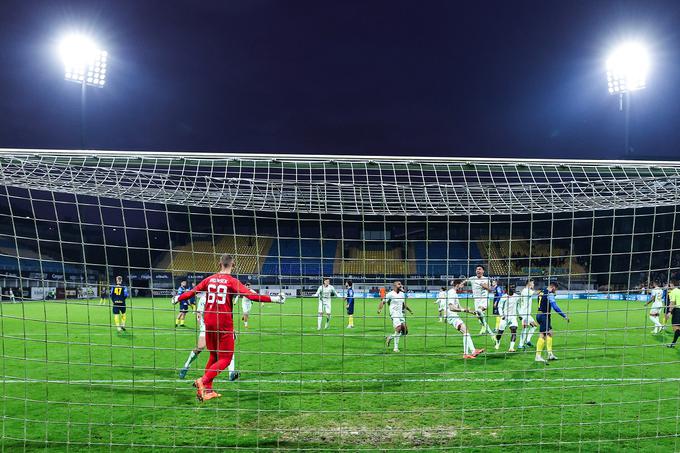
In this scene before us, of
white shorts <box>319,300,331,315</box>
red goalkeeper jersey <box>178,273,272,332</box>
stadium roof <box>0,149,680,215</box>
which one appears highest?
stadium roof <box>0,149,680,215</box>

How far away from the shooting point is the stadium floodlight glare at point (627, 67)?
32.5 m

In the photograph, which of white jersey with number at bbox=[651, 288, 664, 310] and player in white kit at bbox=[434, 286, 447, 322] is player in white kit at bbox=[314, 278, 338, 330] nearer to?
player in white kit at bbox=[434, 286, 447, 322]

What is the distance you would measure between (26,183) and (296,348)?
9.04m

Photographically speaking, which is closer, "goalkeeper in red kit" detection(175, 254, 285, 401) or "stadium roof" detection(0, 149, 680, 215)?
"stadium roof" detection(0, 149, 680, 215)

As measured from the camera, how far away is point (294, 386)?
8.93 m

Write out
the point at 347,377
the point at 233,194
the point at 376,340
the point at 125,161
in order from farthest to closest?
1. the point at 376,340
2. the point at 347,377
3. the point at 233,194
4. the point at 125,161

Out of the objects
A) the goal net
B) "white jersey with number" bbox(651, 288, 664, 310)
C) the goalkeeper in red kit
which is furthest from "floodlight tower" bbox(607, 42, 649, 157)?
the goalkeeper in red kit

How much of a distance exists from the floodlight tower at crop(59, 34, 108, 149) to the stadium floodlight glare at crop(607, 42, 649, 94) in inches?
1263

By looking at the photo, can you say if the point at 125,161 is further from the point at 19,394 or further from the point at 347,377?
the point at 347,377

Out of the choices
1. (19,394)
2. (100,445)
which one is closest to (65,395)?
(19,394)

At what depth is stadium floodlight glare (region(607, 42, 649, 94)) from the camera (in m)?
32.5

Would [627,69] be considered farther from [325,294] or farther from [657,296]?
[657,296]

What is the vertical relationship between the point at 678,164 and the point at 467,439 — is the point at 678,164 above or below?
above

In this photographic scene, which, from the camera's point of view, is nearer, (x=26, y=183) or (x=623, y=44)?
(x=26, y=183)
